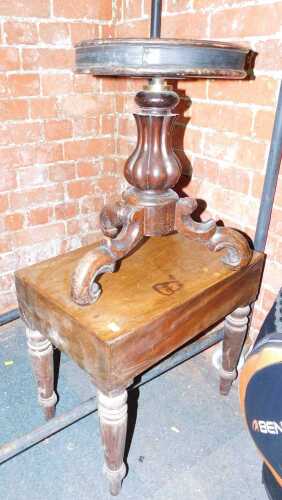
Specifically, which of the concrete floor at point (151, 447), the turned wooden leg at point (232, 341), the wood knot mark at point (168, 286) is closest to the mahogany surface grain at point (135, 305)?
the wood knot mark at point (168, 286)

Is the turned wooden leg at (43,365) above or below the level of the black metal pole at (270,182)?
below

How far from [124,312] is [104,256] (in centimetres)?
14

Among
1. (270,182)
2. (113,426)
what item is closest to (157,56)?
(270,182)

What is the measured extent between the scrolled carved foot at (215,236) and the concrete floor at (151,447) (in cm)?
62

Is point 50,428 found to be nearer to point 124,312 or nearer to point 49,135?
point 124,312

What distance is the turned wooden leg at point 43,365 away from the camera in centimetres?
115

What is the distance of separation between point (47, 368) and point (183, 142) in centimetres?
90

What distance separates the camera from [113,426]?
973 mm

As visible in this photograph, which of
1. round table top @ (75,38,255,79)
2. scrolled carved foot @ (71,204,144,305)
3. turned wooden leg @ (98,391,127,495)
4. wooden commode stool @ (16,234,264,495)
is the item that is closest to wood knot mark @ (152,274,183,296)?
wooden commode stool @ (16,234,264,495)

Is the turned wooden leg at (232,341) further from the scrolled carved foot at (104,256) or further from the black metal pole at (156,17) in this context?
the black metal pole at (156,17)

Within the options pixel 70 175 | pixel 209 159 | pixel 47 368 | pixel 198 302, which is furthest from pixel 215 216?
pixel 47 368

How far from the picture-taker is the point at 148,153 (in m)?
1.00

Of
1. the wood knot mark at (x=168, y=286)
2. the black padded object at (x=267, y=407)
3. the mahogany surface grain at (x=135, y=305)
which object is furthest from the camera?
the wood knot mark at (x=168, y=286)

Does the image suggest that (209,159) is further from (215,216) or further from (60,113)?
(60,113)
